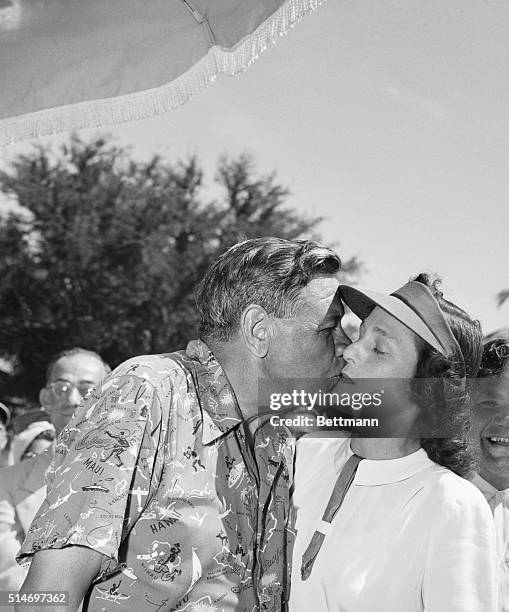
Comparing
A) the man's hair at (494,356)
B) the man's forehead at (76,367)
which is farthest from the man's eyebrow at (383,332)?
the man's forehead at (76,367)

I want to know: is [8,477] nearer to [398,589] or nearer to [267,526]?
[267,526]

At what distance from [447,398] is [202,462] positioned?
27.2 inches

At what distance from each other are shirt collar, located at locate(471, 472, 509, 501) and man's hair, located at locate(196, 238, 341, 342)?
1.32 metres

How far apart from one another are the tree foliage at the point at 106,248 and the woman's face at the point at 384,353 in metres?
21.3

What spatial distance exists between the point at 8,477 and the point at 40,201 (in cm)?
2195

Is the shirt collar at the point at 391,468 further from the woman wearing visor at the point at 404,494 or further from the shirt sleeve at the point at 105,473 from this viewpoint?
the shirt sleeve at the point at 105,473

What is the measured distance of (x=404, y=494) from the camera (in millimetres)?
2102

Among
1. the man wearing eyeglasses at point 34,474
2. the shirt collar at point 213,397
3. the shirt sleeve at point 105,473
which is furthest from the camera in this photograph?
the man wearing eyeglasses at point 34,474

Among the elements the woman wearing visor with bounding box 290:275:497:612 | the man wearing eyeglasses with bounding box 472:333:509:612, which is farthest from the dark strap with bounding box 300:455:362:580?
the man wearing eyeglasses with bounding box 472:333:509:612

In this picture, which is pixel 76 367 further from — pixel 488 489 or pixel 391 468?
pixel 391 468

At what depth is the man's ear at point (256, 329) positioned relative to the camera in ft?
7.87

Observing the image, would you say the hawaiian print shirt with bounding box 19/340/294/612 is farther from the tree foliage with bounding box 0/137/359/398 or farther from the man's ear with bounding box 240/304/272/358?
the tree foliage with bounding box 0/137/359/398

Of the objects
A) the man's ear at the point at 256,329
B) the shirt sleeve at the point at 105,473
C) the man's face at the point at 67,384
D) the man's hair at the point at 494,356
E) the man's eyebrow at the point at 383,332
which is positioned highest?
the man's face at the point at 67,384

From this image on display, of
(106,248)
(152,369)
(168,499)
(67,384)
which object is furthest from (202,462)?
(106,248)
